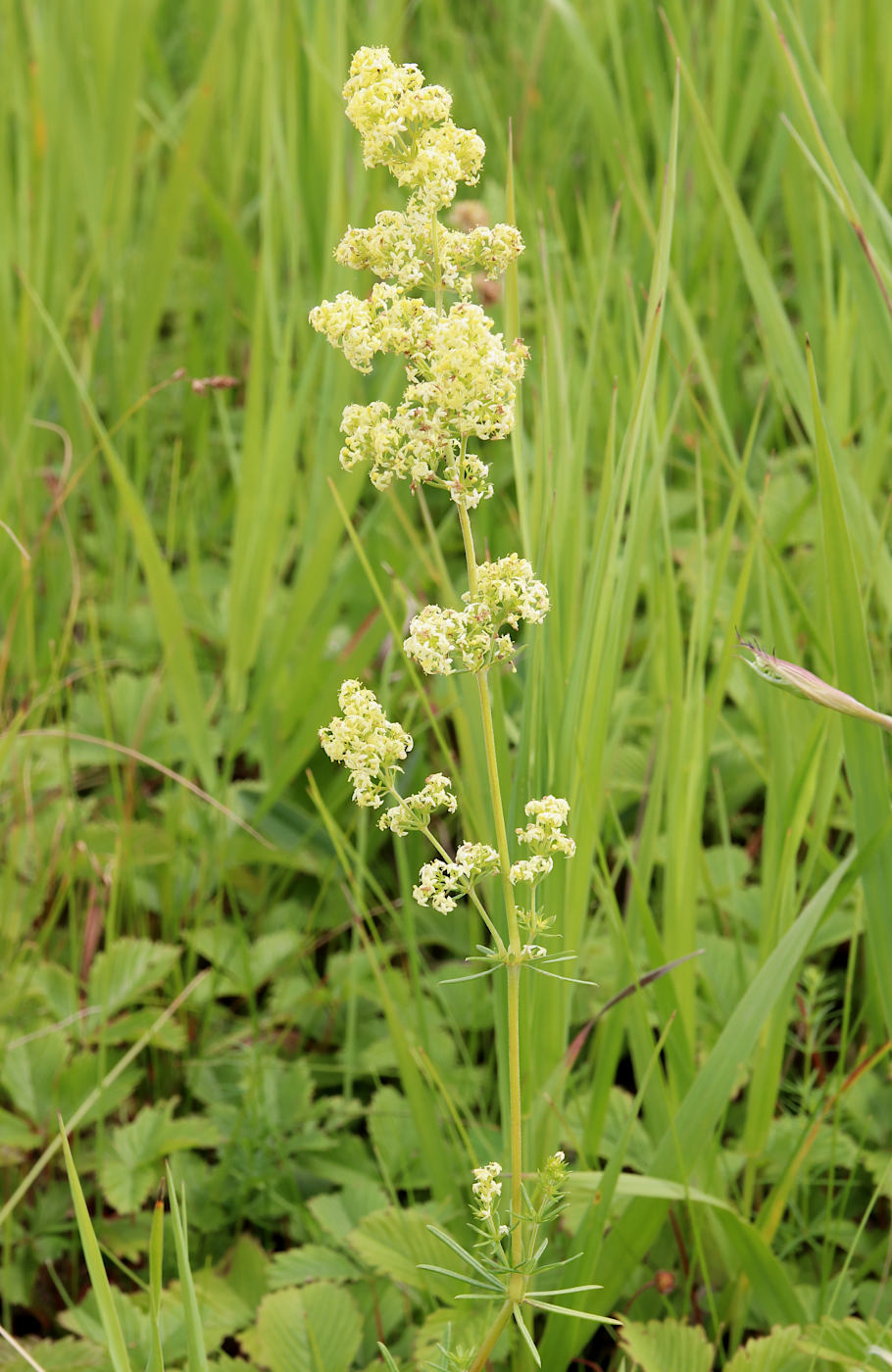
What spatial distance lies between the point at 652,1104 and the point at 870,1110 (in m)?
0.35

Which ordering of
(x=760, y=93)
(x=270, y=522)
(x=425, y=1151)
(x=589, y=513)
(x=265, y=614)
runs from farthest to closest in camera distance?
(x=760, y=93)
(x=589, y=513)
(x=265, y=614)
(x=270, y=522)
(x=425, y=1151)

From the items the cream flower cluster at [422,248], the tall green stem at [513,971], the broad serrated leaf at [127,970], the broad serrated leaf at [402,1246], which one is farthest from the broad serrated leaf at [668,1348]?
the cream flower cluster at [422,248]

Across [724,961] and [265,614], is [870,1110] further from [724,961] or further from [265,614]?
[265,614]

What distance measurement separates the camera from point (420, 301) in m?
0.97

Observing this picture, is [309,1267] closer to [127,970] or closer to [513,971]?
[127,970]

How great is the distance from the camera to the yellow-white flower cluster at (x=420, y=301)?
94 cm

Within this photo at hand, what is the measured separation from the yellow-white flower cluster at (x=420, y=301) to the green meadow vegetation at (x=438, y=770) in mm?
345

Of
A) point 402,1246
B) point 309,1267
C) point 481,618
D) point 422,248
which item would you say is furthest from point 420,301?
point 309,1267

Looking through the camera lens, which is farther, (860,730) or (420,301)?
(860,730)

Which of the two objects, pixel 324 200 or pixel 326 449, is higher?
pixel 324 200

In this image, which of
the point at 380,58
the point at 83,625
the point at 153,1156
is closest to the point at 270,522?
the point at 83,625

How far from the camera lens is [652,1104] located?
1.58 meters

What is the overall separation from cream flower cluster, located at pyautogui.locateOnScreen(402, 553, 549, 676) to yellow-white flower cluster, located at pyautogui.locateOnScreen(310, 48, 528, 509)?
7 centimetres

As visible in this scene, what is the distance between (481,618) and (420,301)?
0.26 meters
